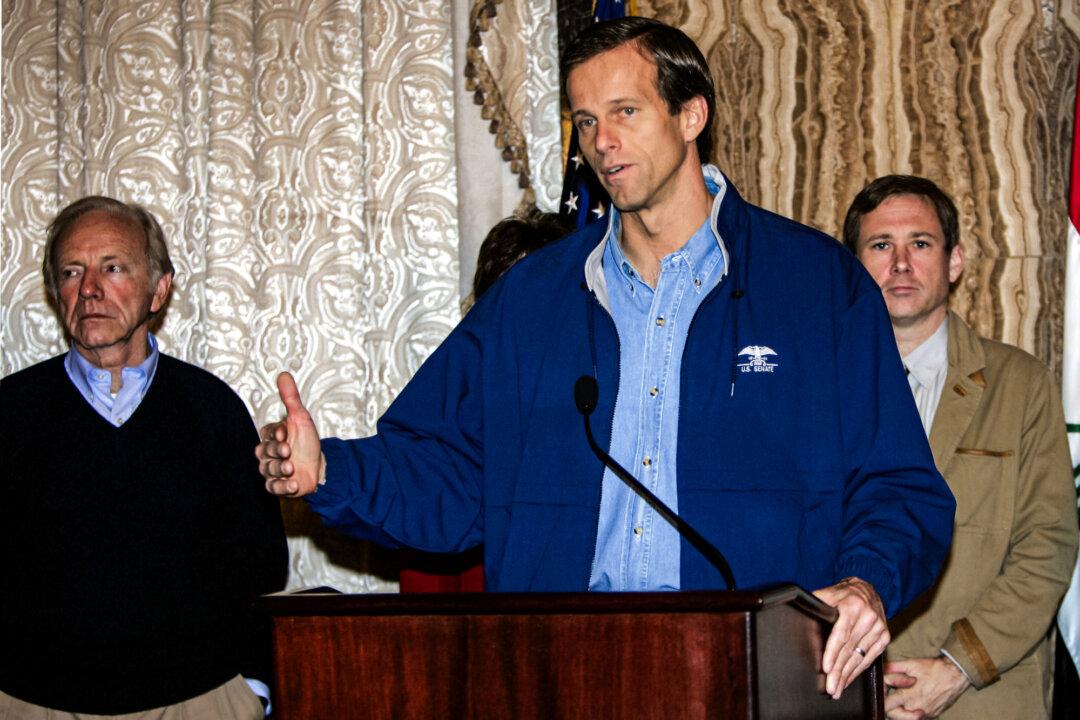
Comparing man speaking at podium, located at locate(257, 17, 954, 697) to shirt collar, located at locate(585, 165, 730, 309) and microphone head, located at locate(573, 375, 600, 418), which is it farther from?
microphone head, located at locate(573, 375, 600, 418)

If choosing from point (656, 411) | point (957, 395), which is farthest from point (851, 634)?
point (957, 395)

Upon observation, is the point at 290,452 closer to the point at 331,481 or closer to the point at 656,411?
the point at 331,481

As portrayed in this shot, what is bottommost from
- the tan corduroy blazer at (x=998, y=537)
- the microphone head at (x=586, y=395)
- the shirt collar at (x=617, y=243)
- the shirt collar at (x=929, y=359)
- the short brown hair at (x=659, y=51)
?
the tan corduroy blazer at (x=998, y=537)

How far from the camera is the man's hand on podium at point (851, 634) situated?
65.6 inches

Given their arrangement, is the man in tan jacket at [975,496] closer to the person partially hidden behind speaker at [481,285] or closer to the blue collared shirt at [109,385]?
the person partially hidden behind speaker at [481,285]

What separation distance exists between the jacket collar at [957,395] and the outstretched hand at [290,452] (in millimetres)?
1674

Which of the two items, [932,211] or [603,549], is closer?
[603,549]

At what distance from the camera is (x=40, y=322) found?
4.27 meters

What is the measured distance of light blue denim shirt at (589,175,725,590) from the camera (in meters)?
2.04

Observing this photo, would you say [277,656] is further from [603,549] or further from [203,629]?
[203,629]

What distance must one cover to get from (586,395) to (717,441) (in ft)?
0.82

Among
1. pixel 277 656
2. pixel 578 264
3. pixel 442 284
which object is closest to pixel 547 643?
pixel 277 656

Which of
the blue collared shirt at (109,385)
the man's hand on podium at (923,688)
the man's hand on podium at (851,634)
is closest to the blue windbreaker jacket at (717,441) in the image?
the man's hand on podium at (851,634)

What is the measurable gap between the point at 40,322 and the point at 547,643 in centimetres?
334
